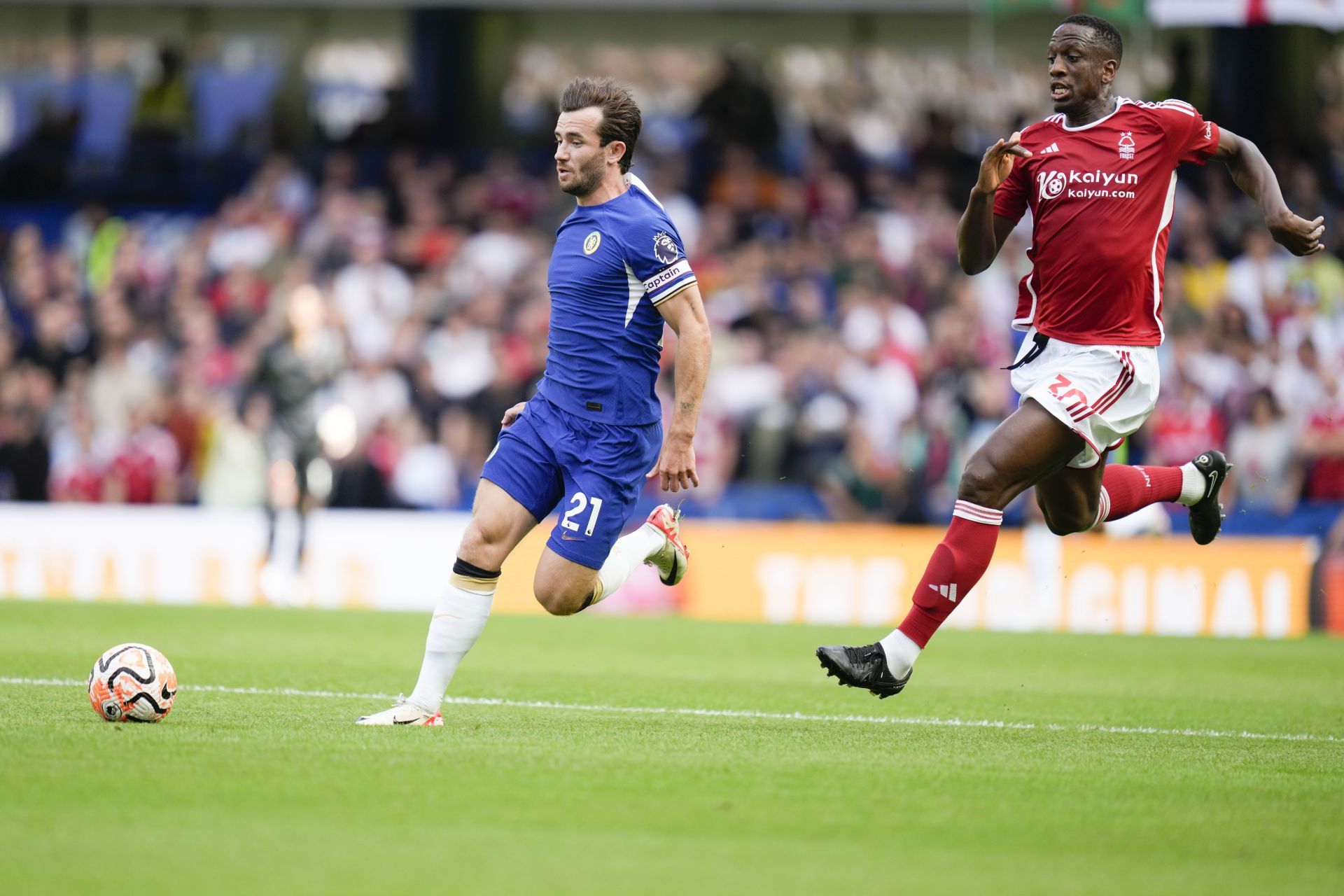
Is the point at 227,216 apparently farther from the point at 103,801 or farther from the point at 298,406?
the point at 103,801

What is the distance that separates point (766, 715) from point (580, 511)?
60.0 inches

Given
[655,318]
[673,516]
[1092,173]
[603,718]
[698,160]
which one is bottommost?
[603,718]

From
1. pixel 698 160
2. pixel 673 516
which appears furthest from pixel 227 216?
pixel 673 516

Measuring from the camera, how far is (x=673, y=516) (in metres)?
8.32

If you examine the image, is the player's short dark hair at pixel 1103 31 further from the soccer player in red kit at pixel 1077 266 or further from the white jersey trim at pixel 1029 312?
the white jersey trim at pixel 1029 312

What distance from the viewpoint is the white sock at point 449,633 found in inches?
280

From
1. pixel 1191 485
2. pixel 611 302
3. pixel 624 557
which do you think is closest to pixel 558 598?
pixel 624 557

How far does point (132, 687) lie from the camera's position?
6820 mm

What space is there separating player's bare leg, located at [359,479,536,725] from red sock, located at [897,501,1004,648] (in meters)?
1.73

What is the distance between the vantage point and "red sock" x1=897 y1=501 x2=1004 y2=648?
7547mm

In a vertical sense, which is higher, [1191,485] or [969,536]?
[1191,485]

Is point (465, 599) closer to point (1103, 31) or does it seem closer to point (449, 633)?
point (449, 633)

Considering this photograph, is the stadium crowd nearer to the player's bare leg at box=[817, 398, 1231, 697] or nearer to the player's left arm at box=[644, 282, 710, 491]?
the player's bare leg at box=[817, 398, 1231, 697]

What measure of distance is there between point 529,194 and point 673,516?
578 inches
